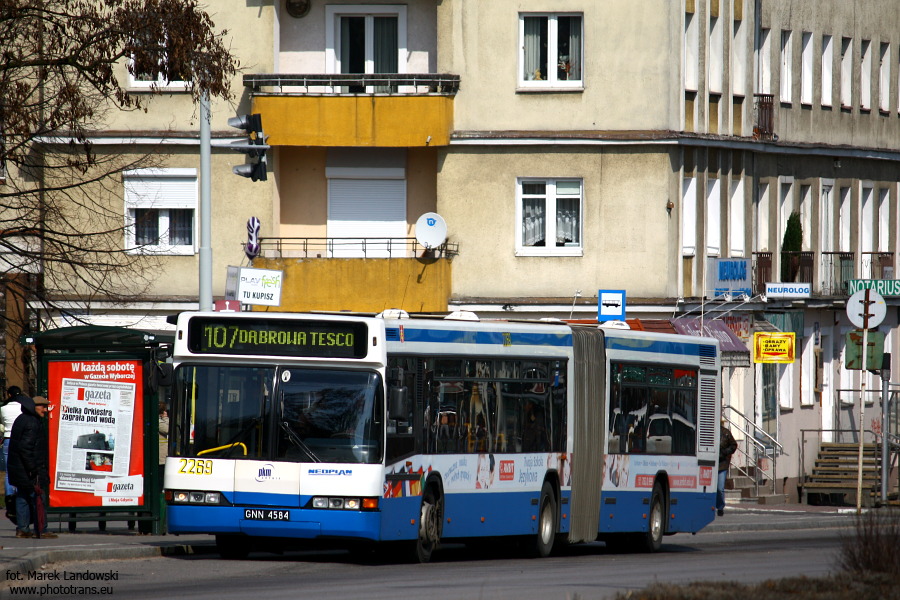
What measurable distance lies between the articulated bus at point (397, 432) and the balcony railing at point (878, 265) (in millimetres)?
25572

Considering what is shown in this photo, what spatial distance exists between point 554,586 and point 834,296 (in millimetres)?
30451

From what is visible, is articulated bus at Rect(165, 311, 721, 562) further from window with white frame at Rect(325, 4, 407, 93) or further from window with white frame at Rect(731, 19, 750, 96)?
window with white frame at Rect(731, 19, 750, 96)

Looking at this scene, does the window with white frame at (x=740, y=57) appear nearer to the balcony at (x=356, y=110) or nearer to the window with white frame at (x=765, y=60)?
the window with white frame at (x=765, y=60)

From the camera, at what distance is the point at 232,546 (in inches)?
747

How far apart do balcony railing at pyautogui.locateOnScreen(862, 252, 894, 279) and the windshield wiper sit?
31695mm

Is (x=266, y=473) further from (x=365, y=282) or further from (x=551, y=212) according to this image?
(x=551, y=212)

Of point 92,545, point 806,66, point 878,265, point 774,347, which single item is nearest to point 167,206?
point 774,347

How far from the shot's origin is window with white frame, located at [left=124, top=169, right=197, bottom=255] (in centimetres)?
3659

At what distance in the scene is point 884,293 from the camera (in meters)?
35.2

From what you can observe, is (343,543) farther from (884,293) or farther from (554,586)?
(884,293)

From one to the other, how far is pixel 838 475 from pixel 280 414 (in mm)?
28299

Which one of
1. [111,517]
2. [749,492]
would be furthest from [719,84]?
[111,517]

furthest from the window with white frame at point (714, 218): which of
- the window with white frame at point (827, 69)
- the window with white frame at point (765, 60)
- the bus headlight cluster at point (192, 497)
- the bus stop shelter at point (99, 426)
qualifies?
the bus headlight cluster at point (192, 497)

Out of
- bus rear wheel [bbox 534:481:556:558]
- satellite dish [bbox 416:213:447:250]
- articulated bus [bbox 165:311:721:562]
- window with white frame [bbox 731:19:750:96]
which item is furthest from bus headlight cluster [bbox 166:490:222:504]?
A: window with white frame [bbox 731:19:750:96]
